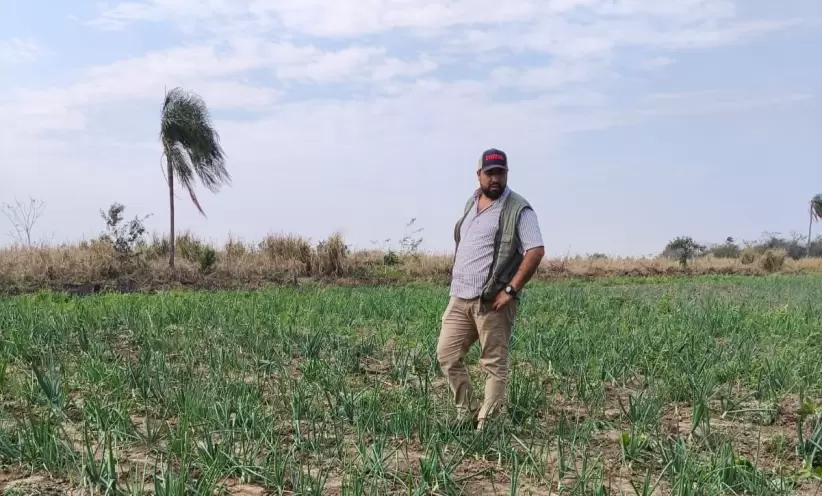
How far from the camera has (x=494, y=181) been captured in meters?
4.20

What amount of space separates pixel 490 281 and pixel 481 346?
43 centimetres

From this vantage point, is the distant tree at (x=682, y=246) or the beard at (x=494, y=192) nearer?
the beard at (x=494, y=192)

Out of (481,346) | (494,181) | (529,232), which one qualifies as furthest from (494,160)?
(481,346)

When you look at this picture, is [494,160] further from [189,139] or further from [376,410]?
[189,139]

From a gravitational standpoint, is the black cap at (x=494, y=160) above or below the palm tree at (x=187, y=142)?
below

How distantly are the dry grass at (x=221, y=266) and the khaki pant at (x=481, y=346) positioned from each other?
12479mm

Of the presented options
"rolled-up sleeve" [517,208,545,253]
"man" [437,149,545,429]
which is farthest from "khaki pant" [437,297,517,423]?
"rolled-up sleeve" [517,208,545,253]

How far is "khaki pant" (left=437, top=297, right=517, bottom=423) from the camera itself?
4164 mm

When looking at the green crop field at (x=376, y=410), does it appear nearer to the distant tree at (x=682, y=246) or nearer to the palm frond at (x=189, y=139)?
the palm frond at (x=189, y=139)

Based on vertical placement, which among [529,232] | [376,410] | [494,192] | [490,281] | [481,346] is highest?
[494,192]

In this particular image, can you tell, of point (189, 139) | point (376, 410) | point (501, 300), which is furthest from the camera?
point (189, 139)

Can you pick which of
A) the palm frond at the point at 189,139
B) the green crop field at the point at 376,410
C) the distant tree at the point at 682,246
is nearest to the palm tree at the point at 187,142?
the palm frond at the point at 189,139

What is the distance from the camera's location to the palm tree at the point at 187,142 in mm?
17500

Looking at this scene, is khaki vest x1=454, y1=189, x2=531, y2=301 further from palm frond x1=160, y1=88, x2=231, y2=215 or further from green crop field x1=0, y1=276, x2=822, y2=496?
palm frond x1=160, y1=88, x2=231, y2=215
